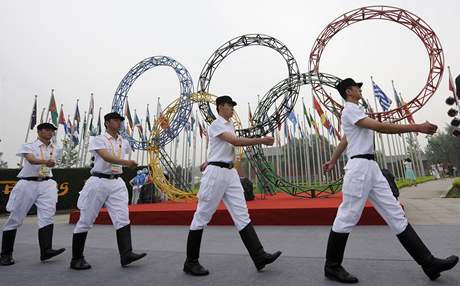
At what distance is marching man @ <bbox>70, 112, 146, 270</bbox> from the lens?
9.59 ft

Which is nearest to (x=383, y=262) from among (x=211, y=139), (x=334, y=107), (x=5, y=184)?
(x=211, y=139)

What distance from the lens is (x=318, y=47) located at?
28.7 ft

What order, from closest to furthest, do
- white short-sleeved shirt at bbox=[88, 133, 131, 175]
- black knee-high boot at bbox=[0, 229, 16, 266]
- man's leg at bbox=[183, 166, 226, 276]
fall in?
man's leg at bbox=[183, 166, 226, 276], white short-sleeved shirt at bbox=[88, 133, 131, 175], black knee-high boot at bbox=[0, 229, 16, 266]

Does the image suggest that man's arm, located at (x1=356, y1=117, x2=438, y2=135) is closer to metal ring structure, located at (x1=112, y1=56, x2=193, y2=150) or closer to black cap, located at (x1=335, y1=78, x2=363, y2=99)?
black cap, located at (x1=335, y1=78, x2=363, y2=99)

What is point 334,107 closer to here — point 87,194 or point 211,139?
point 211,139

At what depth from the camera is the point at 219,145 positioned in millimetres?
2854

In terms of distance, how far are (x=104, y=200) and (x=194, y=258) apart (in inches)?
48.4

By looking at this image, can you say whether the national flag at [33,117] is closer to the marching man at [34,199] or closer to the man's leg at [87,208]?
the marching man at [34,199]

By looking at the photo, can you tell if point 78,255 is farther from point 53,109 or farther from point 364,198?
point 53,109

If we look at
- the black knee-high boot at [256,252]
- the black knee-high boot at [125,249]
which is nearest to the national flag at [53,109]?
the black knee-high boot at [125,249]

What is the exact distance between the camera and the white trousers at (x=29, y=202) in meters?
3.36

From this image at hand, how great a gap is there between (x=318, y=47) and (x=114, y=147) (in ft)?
24.8

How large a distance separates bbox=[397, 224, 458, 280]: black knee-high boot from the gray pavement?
90 millimetres

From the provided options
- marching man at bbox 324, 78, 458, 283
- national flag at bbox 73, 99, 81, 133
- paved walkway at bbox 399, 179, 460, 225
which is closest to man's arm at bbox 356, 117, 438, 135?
marching man at bbox 324, 78, 458, 283
